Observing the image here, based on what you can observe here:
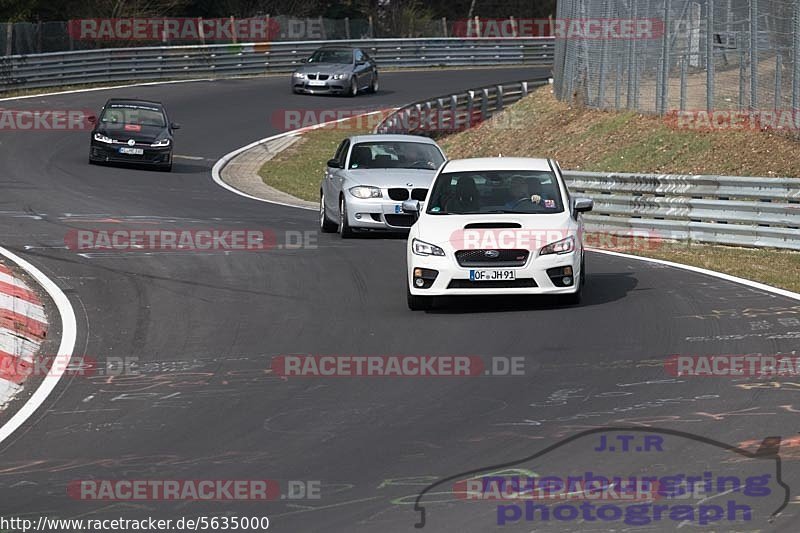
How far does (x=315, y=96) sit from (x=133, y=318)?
115ft

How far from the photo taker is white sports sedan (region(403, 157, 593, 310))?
45.6 feet

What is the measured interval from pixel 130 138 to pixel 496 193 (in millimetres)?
17845

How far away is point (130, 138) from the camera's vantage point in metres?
31.2

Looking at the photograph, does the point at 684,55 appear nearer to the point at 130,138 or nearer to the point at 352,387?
the point at 130,138

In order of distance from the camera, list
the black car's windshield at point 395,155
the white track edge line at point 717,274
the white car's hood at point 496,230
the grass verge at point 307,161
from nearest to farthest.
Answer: the white car's hood at point 496,230 → the white track edge line at point 717,274 → the black car's windshield at point 395,155 → the grass verge at point 307,161

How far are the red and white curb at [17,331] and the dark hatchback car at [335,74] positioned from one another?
32.7m

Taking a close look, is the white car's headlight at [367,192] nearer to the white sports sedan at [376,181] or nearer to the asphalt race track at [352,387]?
the white sports sedan at [376,181]

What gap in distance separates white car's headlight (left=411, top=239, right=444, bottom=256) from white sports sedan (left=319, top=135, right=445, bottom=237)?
6.06 meters

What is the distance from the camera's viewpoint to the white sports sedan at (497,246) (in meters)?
13.9

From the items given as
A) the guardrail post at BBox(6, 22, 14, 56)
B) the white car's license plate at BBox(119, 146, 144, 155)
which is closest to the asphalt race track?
the white car's license plate at BBox(119, 146, 144, 155)

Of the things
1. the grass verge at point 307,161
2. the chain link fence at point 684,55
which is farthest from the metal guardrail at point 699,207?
the grass verge at point 307,161

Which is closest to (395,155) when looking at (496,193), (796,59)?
(496,193)

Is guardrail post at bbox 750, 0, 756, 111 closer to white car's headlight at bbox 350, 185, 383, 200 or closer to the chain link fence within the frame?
the chain link fence

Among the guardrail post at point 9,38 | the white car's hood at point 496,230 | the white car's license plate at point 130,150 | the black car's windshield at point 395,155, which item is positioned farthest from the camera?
the guardrail post at point 9,38
